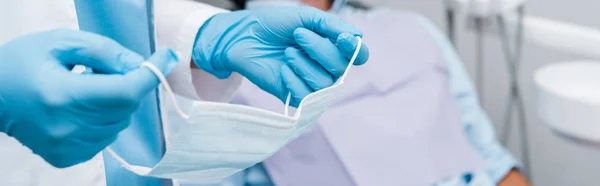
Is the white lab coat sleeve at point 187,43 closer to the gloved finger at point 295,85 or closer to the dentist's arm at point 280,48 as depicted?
the dentist's arm at point 280,48

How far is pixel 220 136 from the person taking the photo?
1.82ft

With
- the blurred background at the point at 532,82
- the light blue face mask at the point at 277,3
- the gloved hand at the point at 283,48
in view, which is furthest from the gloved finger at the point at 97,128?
the blurred background at the point at 532,82

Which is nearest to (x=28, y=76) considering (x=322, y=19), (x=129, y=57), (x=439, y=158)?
(x=129, y=57)

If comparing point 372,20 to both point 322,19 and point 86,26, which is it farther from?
point 86,26

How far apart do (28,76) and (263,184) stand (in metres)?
0.67

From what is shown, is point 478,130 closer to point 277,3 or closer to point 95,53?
point 277,3

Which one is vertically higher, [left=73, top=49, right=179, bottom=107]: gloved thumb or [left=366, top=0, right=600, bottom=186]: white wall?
[left=73, top=49, right=179, bottom=107]: gloved thumb

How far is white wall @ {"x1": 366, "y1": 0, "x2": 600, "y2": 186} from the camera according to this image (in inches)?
59.9

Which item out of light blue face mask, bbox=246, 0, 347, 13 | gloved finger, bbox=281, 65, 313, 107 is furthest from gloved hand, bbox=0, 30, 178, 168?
light blue face mask, bbox=246, 0, 347, 13

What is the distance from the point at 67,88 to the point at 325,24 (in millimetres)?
307

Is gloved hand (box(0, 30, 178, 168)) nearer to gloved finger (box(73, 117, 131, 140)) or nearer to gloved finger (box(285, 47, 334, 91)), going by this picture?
gloved finger (box(73, 117, 131, 140))

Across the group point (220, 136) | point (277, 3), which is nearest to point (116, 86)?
point (220, 136)

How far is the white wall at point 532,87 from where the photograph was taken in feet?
4.99

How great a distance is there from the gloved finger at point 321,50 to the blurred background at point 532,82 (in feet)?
3.15
